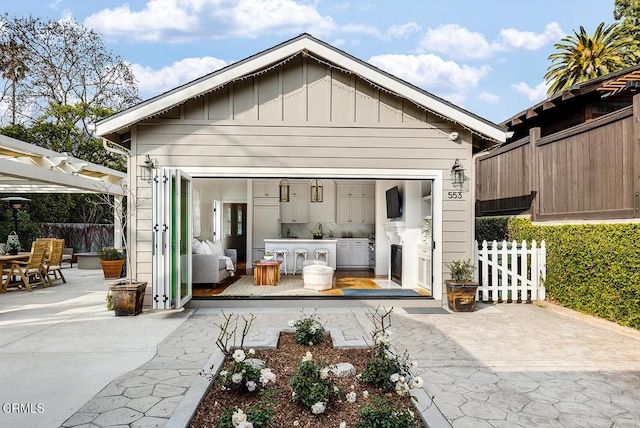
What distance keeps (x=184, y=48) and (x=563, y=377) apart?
22.6 metres

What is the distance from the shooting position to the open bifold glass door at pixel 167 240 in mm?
5695

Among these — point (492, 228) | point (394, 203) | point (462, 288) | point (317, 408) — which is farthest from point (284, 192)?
point (317, 408)

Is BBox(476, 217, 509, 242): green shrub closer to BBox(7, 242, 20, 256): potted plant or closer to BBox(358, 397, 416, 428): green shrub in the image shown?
BBox(358, 397, 416, 428): green shrub

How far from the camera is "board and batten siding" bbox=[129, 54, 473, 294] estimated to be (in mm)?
6332

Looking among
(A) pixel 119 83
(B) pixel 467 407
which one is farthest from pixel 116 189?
(B) pixel 467 407

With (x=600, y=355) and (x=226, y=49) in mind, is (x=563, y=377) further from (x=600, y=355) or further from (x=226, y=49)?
(x=226, y=49)

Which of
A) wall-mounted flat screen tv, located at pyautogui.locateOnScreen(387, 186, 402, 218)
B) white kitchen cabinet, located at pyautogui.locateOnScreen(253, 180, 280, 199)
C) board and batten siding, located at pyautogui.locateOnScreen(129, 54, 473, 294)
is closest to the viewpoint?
board and batten siding, located at pyautogui.locateOnScreen(129, 54, 473, 294)

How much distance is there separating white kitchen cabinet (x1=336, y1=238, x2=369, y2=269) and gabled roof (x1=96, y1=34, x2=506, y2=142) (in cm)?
584

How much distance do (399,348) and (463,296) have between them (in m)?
2.24

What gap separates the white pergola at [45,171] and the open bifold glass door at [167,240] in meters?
2.72

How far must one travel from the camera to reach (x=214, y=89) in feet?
20.3

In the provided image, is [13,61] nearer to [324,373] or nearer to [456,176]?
[456,176]

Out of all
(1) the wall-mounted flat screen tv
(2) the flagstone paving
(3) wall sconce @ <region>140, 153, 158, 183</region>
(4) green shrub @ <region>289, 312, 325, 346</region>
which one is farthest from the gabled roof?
(4) green shrub @ <region>289, 312, 325, 346</region>

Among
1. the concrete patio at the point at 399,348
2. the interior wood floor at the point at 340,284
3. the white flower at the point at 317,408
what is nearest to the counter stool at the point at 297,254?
the interior wood floor at the point at 340,284
